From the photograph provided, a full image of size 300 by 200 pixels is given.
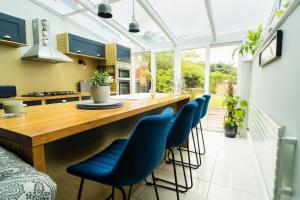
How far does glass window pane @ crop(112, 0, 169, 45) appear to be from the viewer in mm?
3517

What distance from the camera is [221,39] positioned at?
3949 mm

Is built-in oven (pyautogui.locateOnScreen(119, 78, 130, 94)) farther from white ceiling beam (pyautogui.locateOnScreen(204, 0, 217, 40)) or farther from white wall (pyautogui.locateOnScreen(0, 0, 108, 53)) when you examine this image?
white ceiling beam (pyautogui.locateOnScreen(204, 0, 217, 40))

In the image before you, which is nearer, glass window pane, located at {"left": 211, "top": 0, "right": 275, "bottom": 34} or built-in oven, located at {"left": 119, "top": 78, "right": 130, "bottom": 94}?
glass window pane, located at {"left": 211, "top": 0, "right": 275, "bottom": 34}

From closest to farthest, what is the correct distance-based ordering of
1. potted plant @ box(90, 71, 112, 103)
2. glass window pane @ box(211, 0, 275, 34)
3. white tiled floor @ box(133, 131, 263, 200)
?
potted plant @ box(90, 71, 112, 103), white tiled floor @ box(133, 131, 263, 200), glass window pane @ box(211, 0, 275, 34)

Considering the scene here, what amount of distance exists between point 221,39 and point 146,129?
3886 mm

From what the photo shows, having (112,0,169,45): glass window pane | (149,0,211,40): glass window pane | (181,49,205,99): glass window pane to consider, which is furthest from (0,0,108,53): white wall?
(181,49,205,99): glass window pane

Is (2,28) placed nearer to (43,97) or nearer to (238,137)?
(43,97)

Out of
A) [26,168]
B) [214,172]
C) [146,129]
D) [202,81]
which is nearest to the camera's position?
[26,168]

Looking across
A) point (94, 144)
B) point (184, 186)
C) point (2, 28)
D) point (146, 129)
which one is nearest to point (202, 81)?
point (184, 186)

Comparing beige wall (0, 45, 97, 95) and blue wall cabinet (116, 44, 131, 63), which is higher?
blue wall cabinet (116, 44, 131, 63)

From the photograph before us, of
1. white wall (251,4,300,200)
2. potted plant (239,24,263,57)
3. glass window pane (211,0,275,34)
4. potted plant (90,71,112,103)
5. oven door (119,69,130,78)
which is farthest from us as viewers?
oven door (119,69,130,78)

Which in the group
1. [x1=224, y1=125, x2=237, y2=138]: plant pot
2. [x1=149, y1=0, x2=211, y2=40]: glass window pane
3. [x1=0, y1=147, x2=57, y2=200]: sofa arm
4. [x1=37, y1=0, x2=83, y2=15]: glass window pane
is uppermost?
[x1=37, y1=0, x2=83, y2=15]: glass window pane

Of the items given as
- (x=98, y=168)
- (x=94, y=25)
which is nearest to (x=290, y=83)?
(x=98, y=168)

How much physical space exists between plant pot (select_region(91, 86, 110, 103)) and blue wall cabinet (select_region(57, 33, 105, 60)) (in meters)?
3.03
